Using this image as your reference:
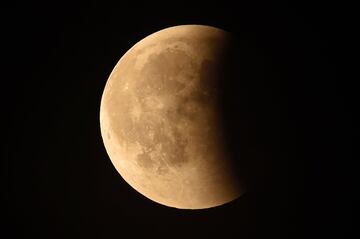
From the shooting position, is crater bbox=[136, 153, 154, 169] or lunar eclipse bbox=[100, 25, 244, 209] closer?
lunar eclipse bbox=[100, 25, 244, 209]

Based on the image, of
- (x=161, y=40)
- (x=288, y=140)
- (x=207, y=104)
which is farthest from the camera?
(x=161, y=40)

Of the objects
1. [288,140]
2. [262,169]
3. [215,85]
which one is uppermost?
[215,85]

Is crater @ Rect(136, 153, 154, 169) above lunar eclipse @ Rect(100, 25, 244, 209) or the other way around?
the other way around

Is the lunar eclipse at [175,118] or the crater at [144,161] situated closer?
the lunar eclipse at [175,118]

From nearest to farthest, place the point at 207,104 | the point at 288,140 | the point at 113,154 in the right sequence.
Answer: the point at 207,104 → the point at 288,140 → the point at 113,154

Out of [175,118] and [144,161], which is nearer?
[175,118]

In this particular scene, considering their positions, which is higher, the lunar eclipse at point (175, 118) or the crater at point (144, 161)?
the lunar eclipse at point (175, 118)

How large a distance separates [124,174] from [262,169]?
1.81 metres


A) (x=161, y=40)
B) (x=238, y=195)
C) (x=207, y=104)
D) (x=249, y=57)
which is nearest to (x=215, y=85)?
(x=207, y=104)

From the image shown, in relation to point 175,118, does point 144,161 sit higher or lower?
lower

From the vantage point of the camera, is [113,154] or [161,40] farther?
[113,154]

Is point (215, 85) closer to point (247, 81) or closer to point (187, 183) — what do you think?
point (247, 81)

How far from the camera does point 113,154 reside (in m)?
4.35

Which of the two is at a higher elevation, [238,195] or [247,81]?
[247,81]
